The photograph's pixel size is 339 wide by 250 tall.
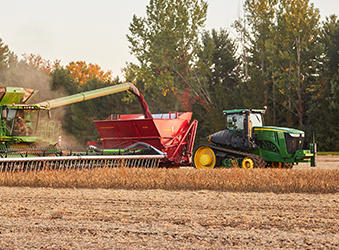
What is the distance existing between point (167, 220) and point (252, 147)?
6.80 m

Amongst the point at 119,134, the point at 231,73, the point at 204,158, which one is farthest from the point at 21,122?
the point at 231,73

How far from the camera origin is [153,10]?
34188 mm

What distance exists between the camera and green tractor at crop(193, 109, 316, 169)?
11.6m

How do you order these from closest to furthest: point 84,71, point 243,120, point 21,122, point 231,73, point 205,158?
point 243,120 < point 205,158 < point 21,122 < point 231,73 < point 84,71

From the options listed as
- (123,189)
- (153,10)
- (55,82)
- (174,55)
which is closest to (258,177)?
(123,189)

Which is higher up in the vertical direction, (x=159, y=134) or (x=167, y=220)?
(x=159, y=134)

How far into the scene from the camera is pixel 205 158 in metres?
12.8

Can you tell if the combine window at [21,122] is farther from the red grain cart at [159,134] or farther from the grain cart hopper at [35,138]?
the red grain cart at [159,134]

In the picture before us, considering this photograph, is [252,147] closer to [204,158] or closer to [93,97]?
[204,158]

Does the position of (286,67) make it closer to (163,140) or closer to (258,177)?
(163,140)

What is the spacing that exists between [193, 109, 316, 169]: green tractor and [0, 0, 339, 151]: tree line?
1251 cm

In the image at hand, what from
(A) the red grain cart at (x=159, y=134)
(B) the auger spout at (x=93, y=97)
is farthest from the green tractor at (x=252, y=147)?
(B) the auger spout at (x=93, y=97)

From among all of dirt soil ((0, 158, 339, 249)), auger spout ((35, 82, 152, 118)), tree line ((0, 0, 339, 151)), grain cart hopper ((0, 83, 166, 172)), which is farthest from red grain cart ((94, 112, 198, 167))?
tree line ((0, 0, 339, 151))

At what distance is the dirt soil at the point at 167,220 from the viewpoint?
4.48m
